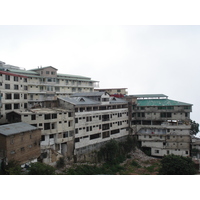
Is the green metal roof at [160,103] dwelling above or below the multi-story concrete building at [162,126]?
Result: above

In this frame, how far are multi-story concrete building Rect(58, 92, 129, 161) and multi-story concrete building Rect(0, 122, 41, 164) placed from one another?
8812 mm

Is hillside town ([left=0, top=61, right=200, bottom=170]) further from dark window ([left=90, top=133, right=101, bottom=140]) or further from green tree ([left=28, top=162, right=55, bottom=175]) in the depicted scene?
green tree ([left=28, top=162, right=55, bottom=175])

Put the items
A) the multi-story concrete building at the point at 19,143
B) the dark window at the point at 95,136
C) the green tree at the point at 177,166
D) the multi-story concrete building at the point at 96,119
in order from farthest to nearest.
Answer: the dark window at the point at 95,136, the multi-story concrete building at the point at 96,119, the green tree at the point at 177,166, the multi-story concrete building at the point at 19,143

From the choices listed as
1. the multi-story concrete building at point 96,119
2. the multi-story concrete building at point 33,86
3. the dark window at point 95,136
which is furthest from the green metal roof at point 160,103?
the multi-story concrete building at point 33,86

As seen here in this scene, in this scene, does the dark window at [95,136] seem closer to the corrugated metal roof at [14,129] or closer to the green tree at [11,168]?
the corrugated metal roof at [14,129]

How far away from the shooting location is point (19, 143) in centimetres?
2275

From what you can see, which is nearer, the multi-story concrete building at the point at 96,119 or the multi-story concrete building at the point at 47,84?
the multi-story concrete building at the point at 96,119

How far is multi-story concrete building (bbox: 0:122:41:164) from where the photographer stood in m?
21.2

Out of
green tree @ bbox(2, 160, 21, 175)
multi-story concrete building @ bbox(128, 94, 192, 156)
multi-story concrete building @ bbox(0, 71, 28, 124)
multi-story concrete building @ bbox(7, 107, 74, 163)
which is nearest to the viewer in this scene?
green tree @ bbox(2, 160, 21, 175)

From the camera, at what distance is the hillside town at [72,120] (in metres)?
25.2

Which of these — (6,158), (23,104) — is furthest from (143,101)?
(6,158)

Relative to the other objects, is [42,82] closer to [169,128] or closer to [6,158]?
[6,158]

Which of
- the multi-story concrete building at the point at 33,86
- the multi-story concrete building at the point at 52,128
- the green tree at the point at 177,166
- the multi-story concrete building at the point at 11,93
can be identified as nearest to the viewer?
the green tree at the point at 177,166

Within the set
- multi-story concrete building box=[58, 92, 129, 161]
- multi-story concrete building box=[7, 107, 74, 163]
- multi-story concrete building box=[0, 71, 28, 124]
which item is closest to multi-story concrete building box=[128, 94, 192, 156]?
multi-story concrete building box=[58, 92, 129, 161]
